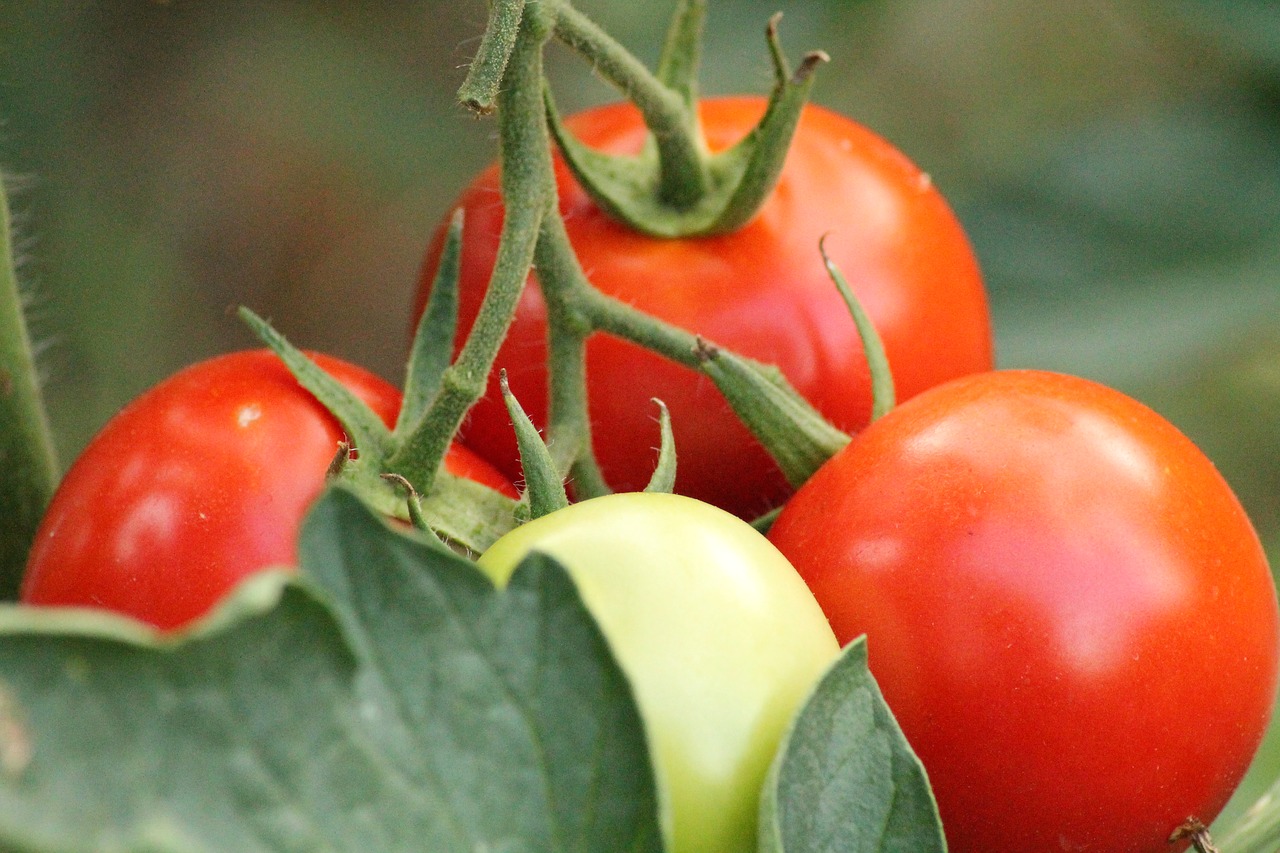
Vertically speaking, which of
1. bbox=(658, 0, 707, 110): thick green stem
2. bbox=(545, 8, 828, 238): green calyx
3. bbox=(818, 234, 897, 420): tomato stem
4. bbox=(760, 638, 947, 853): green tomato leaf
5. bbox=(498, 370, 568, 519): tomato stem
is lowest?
bbox=(760, 638, 947, 853): green tomato leaf

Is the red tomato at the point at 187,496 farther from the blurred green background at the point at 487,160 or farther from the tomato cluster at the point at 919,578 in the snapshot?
the blurred green background at the point at 487,160

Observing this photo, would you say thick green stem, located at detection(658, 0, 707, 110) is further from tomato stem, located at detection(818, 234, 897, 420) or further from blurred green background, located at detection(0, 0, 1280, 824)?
blurred green background, located at detection(0, 0, 1280, 824)

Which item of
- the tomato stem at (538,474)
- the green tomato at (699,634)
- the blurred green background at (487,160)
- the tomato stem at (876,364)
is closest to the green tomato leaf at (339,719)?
the green tomato at (699,634)

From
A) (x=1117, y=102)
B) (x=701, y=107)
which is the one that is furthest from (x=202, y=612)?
(x=1117, y=102)

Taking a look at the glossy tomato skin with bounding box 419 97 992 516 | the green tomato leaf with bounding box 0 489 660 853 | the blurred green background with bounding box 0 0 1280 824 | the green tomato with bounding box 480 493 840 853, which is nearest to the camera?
the green tomato leaf with bounding box 0 489 660 853

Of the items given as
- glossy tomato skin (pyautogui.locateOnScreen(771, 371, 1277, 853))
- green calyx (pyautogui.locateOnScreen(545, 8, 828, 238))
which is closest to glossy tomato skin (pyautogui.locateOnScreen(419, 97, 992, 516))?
green calyx (pyautogui.locateOnScreen(545, 8, 828, 238))

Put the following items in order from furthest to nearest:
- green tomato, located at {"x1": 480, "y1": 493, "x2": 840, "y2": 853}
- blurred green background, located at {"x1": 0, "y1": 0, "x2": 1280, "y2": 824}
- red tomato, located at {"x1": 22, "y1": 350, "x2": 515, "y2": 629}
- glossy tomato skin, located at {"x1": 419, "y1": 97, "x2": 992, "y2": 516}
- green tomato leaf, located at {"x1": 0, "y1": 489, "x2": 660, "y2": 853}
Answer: blurred green background, located at {"x1": 0, "y1": 0, "x2": 1280, "y2": 824} < glossy tomato skin, located at {"x1": 419, "y1": 97, "x2": 992, "y2": 516} < red tomato, located at {"x1": 22, "y1": 350, "x2": 515, "y2": 629} < green tomato, located at {"x1": 480, "y1": 493, "x2": 840, "y2": 853} < green tomato leaf, located at {"x1": 0, "y1": 489, "x2": 660, "y2": 853}

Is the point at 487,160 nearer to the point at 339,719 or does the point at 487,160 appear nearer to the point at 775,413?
the point at 775,413
